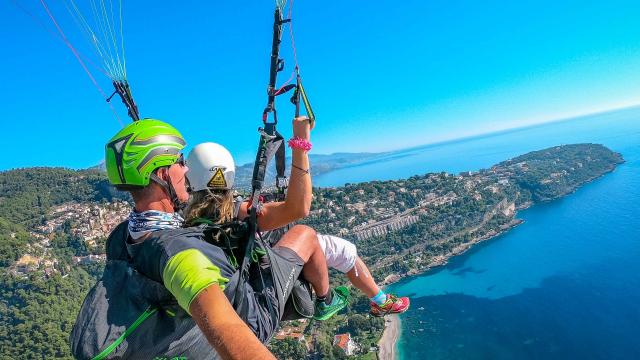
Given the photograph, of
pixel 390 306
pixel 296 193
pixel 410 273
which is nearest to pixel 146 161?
pixel 296 193

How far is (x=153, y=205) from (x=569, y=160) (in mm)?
92018

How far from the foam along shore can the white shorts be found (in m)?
25.6

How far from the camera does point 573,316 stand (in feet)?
91.0

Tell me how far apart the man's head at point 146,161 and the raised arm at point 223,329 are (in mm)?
705

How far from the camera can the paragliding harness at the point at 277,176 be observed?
164cm

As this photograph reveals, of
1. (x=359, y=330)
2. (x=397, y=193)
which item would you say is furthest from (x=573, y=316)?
(x=397, y=193)

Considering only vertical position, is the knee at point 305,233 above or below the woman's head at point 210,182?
below

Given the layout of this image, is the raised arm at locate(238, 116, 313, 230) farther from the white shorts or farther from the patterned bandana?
the white shorts

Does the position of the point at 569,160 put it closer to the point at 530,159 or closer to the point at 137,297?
the point at 530,159

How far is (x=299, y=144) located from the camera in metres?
1.69

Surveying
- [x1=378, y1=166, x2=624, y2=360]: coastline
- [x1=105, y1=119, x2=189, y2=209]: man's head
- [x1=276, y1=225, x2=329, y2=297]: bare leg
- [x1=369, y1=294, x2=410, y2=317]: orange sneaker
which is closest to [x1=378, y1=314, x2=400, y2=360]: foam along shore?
[x1=378, y1=166, x2=624, y2=360]: coastline

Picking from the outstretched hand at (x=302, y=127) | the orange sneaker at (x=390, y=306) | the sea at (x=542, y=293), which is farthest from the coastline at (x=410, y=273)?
the outstretched hand at (x=302, y=127)

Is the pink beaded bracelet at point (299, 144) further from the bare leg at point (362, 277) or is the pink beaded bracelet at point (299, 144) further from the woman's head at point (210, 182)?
the bare leg at point (362, 277)

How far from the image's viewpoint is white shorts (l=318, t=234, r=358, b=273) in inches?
97.4
